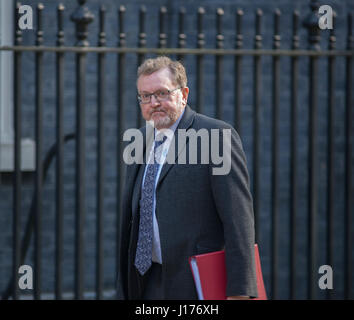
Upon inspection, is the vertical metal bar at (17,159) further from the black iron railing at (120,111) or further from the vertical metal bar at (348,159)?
the vertical metal bar at (348,159)

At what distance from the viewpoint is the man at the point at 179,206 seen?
11.1ft

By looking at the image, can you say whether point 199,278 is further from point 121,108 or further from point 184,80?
point 121,108

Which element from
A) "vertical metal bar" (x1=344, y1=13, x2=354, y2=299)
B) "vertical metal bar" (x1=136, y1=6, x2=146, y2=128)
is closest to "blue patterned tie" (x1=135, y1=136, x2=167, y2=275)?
"vertical metal bar" (x1=136, y1=6, x2=146, y2=128)

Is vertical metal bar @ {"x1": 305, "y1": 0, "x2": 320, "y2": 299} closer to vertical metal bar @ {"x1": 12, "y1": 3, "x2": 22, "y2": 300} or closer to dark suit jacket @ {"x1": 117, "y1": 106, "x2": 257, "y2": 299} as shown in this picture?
vertical metal bar @ {"x1": 12, "y1": 3, "x2": 22, "y2": 300}

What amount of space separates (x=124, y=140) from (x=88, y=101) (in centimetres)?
181

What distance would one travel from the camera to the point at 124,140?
546 cm

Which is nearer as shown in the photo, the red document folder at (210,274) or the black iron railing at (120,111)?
the red document folder at (210,274)

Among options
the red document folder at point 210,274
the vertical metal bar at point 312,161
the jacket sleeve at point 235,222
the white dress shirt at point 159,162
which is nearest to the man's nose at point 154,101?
the white dress shirt at point 159,162

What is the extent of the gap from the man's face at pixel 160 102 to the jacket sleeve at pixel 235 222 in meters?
0.22

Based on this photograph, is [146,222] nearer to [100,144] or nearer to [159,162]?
[159,162]

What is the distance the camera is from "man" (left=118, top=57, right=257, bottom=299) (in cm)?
338

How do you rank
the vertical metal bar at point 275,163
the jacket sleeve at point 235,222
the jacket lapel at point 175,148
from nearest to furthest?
the jacket sleeve at point 235,222, the jacket lapel at point 175,148, the vertical metal bar at point 275,163

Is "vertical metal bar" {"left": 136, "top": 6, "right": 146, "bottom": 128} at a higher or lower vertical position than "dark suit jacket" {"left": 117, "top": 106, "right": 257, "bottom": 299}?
higher
